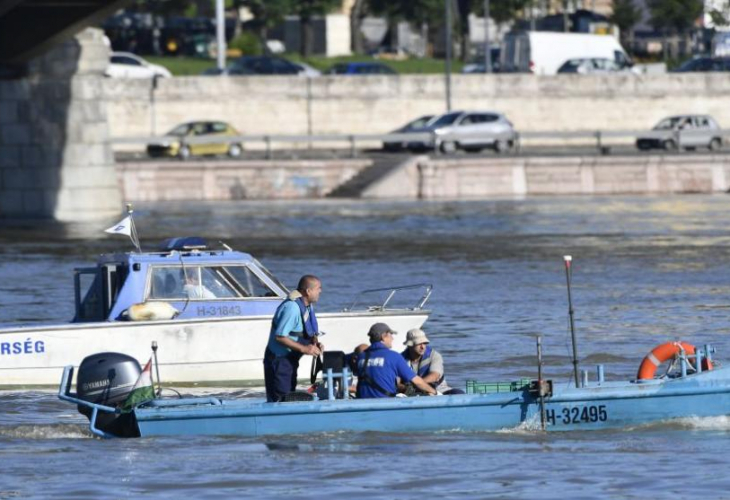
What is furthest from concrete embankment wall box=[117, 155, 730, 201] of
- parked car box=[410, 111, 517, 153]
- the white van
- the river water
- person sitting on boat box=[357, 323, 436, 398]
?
person sitting on boat box=[357, 323, 436, 398]

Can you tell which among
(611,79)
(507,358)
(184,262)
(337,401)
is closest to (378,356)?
(337,401)

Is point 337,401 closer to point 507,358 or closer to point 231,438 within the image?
point 231,438

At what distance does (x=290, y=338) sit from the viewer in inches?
688

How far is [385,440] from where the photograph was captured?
17141mm

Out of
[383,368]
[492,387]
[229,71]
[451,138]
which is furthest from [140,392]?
[229,71]

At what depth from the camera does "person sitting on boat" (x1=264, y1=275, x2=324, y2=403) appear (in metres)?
17.5

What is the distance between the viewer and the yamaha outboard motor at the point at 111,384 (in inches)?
682

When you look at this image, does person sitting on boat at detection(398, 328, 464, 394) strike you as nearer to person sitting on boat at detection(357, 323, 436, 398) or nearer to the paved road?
person sitting on boat at detection(357, 323, 436, 398)

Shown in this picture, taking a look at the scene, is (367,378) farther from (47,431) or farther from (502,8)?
(502,8)

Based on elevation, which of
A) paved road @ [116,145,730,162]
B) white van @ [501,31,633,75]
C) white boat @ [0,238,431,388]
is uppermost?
white van @ [501,31,633,75]

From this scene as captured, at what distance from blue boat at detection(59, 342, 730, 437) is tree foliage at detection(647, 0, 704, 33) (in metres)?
68.6

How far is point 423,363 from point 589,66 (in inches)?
2167

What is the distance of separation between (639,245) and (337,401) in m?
25.0

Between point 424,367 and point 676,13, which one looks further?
point 676,13
